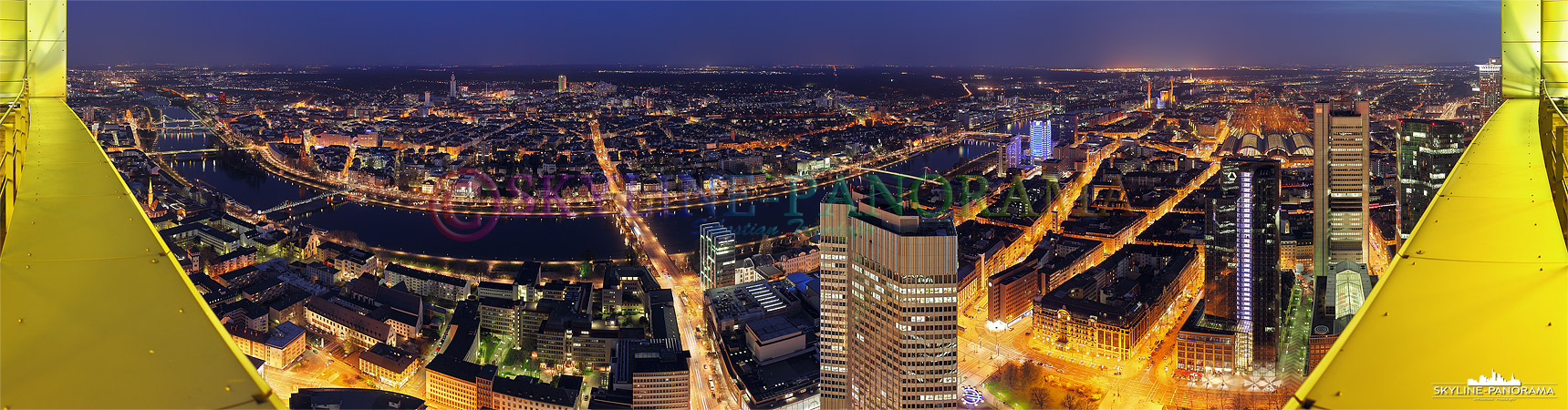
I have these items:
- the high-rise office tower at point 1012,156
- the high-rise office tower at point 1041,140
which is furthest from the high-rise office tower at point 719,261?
the high-rise office tower at point 1041,140

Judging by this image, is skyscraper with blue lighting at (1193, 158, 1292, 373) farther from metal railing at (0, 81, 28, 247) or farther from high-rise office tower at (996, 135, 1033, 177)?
high-rise office tower at (996, 135, 1033, 177)

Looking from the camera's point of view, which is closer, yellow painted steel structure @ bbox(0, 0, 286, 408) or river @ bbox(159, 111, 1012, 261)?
yellow painted steel structure @ bbox(0, 0, 286, 408)

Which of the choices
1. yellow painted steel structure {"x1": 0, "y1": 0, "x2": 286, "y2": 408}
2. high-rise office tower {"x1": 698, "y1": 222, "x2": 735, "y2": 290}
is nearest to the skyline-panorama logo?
yellow painted steel structure {"x1": 0, "y1": 0, "x2": 286, "y2": 408}

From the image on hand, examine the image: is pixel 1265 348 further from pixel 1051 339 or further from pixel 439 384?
pixel 439 384

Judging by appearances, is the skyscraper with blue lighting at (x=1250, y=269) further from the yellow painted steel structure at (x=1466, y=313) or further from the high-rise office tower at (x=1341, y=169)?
the yellow painted steel structure at (x=1466, y=313)

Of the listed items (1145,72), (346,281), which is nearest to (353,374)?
(346,281)

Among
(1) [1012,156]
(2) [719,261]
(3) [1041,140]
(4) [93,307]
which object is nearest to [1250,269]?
(2) [719,261]

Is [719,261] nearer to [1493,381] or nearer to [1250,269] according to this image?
[1250,269]
